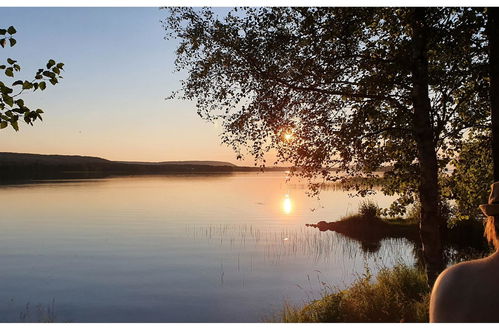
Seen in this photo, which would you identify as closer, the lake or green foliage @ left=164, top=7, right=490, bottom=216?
green foliage @ left=164, top=7, right=490, bottom=216

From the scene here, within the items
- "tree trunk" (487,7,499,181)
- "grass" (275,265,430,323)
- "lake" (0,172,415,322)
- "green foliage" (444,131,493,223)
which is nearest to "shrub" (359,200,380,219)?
"lake" (0,172,415,322)

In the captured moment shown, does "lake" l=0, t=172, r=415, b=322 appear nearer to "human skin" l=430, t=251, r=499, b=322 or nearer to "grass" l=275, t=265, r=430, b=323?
"grass" l=275, t=265, r=430, b=323

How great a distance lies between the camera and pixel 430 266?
1254cm

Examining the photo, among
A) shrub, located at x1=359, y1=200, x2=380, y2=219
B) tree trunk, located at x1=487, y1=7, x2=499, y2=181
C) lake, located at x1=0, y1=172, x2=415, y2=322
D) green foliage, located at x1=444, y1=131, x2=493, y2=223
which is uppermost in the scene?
tree trunk, located at x1=487, y1=7, x2=499, y2=181

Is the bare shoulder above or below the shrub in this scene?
above

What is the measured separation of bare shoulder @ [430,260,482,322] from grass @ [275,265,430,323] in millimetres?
9085

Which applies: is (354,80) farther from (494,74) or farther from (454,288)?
(454,288)

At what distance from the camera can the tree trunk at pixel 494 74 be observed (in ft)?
38.6

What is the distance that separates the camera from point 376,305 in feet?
41.7

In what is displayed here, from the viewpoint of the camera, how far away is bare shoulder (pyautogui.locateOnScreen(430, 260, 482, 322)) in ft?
9.72

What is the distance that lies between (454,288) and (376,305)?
1033 centimetres

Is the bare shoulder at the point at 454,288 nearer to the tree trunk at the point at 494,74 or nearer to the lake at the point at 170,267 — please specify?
the tree trunk at the point at 494,74

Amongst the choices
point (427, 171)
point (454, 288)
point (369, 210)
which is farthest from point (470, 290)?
point (369, 210)

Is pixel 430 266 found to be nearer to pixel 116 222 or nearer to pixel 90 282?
pixel 90 282
